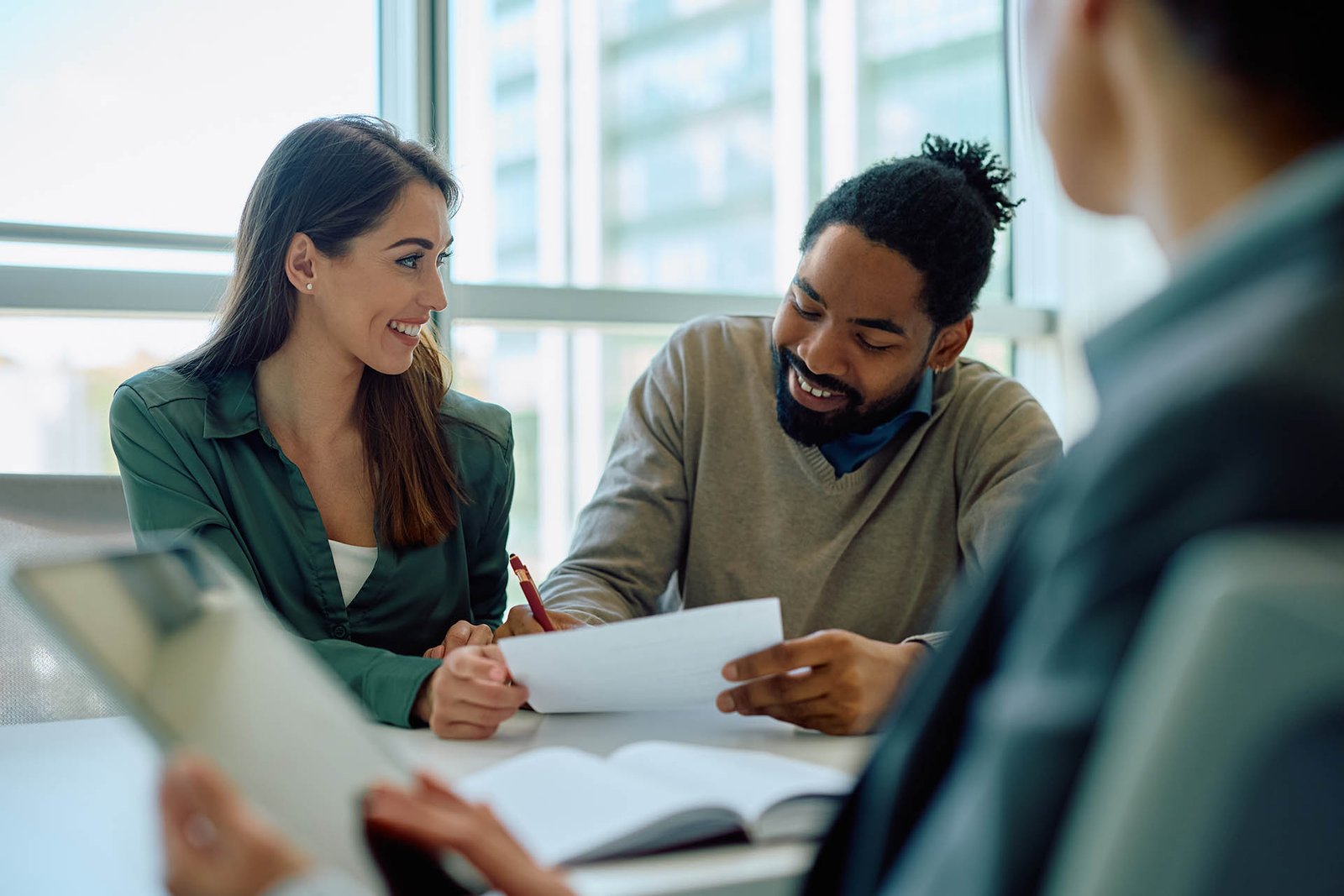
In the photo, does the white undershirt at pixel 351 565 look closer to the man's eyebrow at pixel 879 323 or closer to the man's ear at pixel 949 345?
the man's eyebrow at pixel 879 323

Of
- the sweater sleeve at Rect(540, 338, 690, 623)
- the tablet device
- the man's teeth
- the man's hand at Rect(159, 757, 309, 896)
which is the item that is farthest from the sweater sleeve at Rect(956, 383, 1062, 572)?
the man's hand at Rect(159, 757, 309, 896)

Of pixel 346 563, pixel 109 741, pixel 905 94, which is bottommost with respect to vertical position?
pixel 109 741

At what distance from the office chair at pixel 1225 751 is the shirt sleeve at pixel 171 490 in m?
1.09

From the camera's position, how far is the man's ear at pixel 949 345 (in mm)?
1839

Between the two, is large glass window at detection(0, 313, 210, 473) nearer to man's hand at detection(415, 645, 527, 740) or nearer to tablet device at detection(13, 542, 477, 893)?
man's hand at detection(415, 645, 527, 740)

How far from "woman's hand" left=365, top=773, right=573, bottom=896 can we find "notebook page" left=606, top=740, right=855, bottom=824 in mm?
219

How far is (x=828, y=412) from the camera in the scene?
1.77 metres

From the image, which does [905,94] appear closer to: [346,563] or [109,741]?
[346,563]

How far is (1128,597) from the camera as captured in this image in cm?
35

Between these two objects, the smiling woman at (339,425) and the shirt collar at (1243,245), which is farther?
the smiling woman at (339,425)

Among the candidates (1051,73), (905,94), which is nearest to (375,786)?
(1051,73)

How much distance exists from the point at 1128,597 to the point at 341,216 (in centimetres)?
154

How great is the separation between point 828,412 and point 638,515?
344mm

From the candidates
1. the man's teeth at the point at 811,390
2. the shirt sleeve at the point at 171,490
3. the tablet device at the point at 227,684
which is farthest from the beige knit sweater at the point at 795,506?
the tablet device at the point at 227,684
